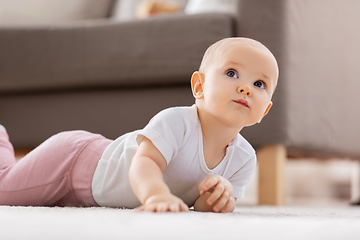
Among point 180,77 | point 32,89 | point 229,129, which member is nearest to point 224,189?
point 229,129

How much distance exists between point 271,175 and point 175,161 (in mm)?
461

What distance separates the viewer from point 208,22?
105 cm

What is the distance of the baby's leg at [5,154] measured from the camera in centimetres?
→ 82

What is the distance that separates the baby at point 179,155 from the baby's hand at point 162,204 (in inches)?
0.6

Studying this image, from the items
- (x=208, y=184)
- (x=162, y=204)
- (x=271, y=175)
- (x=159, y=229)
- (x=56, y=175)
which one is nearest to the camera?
(x=159, y=229)

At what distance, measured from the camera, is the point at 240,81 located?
2.09ft

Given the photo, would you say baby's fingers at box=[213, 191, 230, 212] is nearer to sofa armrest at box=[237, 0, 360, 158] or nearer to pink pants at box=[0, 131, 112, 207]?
pink pants at box=[0, 131, 112, 207]

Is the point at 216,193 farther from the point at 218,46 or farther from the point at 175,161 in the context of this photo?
the point at 218,46

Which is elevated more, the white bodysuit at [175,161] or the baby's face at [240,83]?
the baby's face at [240,83]

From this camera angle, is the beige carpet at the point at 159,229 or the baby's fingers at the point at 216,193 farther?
the baby's fingers at the point at 216,193

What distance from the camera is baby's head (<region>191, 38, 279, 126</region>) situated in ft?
2.07

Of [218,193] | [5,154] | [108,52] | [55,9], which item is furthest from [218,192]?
[55,9]

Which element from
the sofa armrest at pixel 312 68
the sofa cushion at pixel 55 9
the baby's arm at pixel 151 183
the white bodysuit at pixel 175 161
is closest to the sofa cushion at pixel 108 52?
the sofa armrest at pixel 312 68

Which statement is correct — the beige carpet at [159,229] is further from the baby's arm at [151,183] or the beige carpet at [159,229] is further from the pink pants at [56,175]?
the pink pants at [56,175]
